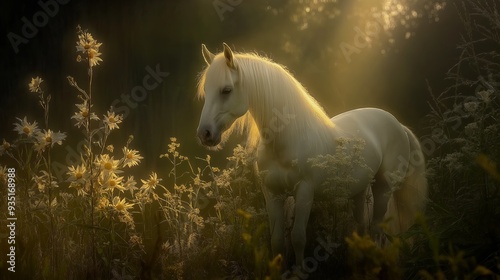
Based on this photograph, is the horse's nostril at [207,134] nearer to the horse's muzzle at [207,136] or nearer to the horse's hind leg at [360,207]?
the horse's muzzle at [207,136]

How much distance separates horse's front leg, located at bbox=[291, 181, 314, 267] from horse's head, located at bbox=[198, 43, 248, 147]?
26.4 inches

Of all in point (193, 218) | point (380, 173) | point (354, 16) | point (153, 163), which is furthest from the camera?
point (354, 16)

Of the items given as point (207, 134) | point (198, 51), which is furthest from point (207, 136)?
point (198, 51)

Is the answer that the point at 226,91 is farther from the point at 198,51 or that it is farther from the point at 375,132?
the point at 198,51

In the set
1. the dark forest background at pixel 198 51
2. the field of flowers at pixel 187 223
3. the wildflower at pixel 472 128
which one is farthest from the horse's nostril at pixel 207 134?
the dark forest background at pixel 198 51

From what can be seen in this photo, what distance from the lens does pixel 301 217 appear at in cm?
421

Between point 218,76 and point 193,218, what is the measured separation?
1.03m

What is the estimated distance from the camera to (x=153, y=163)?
7352 millimetres

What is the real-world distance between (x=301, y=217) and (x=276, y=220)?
220 millimetres

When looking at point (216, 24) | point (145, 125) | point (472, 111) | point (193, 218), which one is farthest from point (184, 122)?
point (472, 111)

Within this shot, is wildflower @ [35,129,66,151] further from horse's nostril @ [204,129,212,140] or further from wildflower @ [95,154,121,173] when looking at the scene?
horse's nostril @ [204,129,212,140]

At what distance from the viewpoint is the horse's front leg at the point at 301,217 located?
4195mm

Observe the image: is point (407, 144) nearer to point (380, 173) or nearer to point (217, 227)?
point (380, 173)

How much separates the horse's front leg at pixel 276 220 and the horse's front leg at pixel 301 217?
0.12 meters
